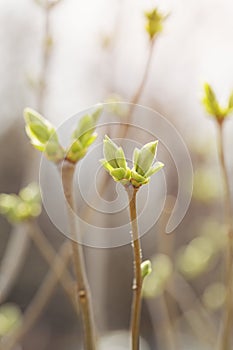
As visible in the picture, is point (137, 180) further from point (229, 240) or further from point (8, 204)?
point (8, 204)

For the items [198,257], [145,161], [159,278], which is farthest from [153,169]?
[198,257]

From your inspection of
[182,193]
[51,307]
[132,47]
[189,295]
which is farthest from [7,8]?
[51,307]

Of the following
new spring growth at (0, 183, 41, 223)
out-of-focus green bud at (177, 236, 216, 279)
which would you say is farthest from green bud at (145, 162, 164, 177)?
out-of-focus green bud at (177, 236, 216, 279)

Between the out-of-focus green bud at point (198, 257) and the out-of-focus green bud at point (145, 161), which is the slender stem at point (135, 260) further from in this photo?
the out-of-focus green bud at point (198, 257)

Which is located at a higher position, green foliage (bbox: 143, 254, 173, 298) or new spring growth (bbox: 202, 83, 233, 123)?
new spring growth (bbox: 202, 83, 233, 123)

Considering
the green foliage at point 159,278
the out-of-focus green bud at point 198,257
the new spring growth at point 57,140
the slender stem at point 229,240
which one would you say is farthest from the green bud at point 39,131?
the out-of-focus green bud at point 198,257

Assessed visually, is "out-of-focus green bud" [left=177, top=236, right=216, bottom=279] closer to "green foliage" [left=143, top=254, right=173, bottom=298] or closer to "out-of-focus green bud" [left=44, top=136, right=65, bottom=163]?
"green foliage" [left=143, top=254, right=173, bottom=298]

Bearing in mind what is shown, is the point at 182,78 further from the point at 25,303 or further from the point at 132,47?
the point at 25,303
